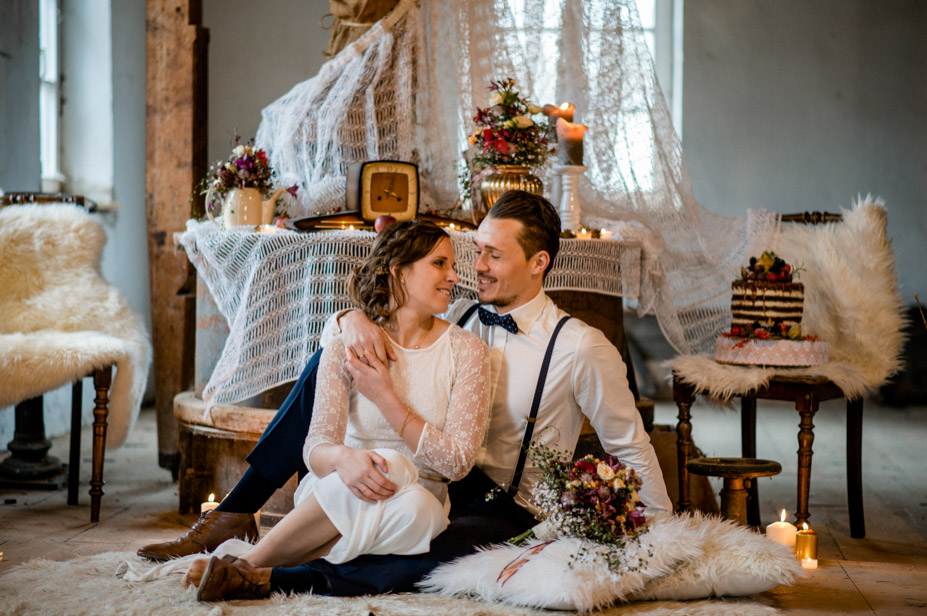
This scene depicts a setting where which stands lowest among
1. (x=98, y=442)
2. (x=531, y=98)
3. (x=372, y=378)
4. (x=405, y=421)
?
(x=98, y=442)

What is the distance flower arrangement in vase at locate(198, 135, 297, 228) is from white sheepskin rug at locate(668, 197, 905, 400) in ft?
5.29

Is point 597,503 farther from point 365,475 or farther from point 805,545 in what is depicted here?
point 805,545

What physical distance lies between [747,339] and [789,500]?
3.22ft

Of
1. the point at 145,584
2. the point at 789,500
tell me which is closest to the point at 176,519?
the point at 145,584

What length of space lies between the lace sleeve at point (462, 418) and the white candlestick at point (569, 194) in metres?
1.18

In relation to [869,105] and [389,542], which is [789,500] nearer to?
[389,542]

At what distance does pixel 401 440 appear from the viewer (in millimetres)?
2475

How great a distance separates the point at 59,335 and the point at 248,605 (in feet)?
5.90

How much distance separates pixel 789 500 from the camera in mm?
3949

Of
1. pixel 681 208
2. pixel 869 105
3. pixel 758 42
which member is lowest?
pixel 681 208

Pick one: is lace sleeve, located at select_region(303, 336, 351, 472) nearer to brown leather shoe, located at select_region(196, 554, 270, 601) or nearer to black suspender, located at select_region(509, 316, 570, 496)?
brown leather shoe, located at select_region(196, 554, 270, 601)

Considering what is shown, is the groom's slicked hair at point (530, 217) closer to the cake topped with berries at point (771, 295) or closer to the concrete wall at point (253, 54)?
the cake topped with berries at point (771, 295)

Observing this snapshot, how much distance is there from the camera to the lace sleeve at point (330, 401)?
239 centimetres

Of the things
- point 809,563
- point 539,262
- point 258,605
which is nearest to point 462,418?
point 539,262
